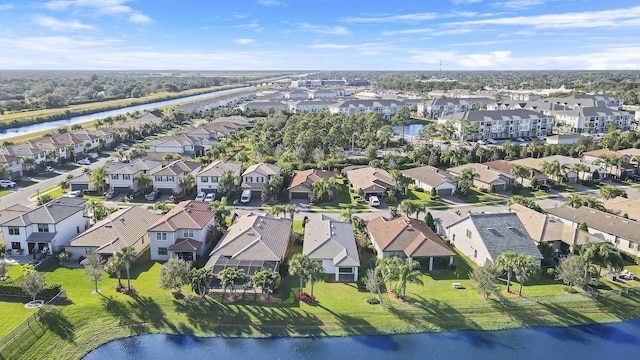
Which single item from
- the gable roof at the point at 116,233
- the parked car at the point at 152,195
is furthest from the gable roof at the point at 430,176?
the gable roof at the point at 116,233

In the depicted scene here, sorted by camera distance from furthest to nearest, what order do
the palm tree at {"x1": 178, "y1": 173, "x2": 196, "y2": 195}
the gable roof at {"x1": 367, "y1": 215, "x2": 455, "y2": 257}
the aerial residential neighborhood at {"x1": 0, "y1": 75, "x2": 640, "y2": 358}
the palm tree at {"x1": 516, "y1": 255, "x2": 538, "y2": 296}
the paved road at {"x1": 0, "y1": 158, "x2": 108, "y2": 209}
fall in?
the palm tree at {"x1": 178, "y1": 173, "x2": 196, "y2": 195} → the paved road at {"x1": 0, "y1": 158, "x2": 108, "y2": 209} → the gable roof at {"x1": 367, "y1": 215, "x2": 455, "y2": 257} → the aerial residential neighborhood at {"x1": 0, "y1": 75, "x2": 640, "y2": 358} → the palm tree at {"x1": 516, "y1": 255, "x2": 538, "y2": 296}

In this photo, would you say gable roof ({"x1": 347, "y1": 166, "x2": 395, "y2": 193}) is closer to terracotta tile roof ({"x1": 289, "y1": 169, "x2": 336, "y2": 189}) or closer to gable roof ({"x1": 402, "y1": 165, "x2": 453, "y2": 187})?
terracotta tile roof ({"x1": 289, "y1": 169, "x2": 336, "y2": 189})

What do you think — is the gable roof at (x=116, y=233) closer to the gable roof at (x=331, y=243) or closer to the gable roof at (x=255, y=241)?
the gable roof at (x=255, y=241)

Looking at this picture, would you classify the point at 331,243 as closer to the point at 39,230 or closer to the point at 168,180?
the point at 39,230

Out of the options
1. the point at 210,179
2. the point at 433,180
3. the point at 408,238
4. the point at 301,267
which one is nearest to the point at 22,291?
the point at 301,267

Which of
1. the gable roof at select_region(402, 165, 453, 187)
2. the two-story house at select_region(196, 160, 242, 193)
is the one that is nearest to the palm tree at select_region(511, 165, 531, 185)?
the gable roof at select_region(402, 165, 453, 187)

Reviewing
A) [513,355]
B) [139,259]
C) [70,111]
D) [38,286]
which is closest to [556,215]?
[513,355]
